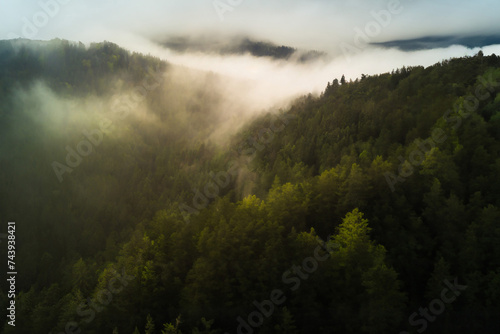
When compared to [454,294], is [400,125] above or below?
above

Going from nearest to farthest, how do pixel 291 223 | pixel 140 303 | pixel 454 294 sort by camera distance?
pixel 454 294 → pixel 140 303 → pixel 291 223

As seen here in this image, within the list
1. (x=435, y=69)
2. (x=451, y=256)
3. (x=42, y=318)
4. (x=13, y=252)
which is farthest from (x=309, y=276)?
(x=13, y=252)

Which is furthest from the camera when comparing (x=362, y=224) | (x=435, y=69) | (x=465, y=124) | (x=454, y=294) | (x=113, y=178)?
(x=113, y=178)

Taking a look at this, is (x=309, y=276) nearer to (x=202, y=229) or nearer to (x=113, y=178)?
(x=202, y=229)

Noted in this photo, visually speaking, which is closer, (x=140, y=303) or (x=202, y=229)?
(x=140, y=303)

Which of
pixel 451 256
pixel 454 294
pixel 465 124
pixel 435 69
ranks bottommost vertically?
pixel 454 294

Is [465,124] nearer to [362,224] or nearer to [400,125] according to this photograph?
[400,125]

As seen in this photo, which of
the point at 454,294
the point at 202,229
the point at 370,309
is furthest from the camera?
the point at 202,229

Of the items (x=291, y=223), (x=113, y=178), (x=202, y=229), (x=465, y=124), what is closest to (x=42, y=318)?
(x=202, y=229)

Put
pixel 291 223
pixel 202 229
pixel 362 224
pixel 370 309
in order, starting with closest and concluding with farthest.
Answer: pixel 370 309 < pixel 362 224 < pixel 291 223 < pixel 202 229
